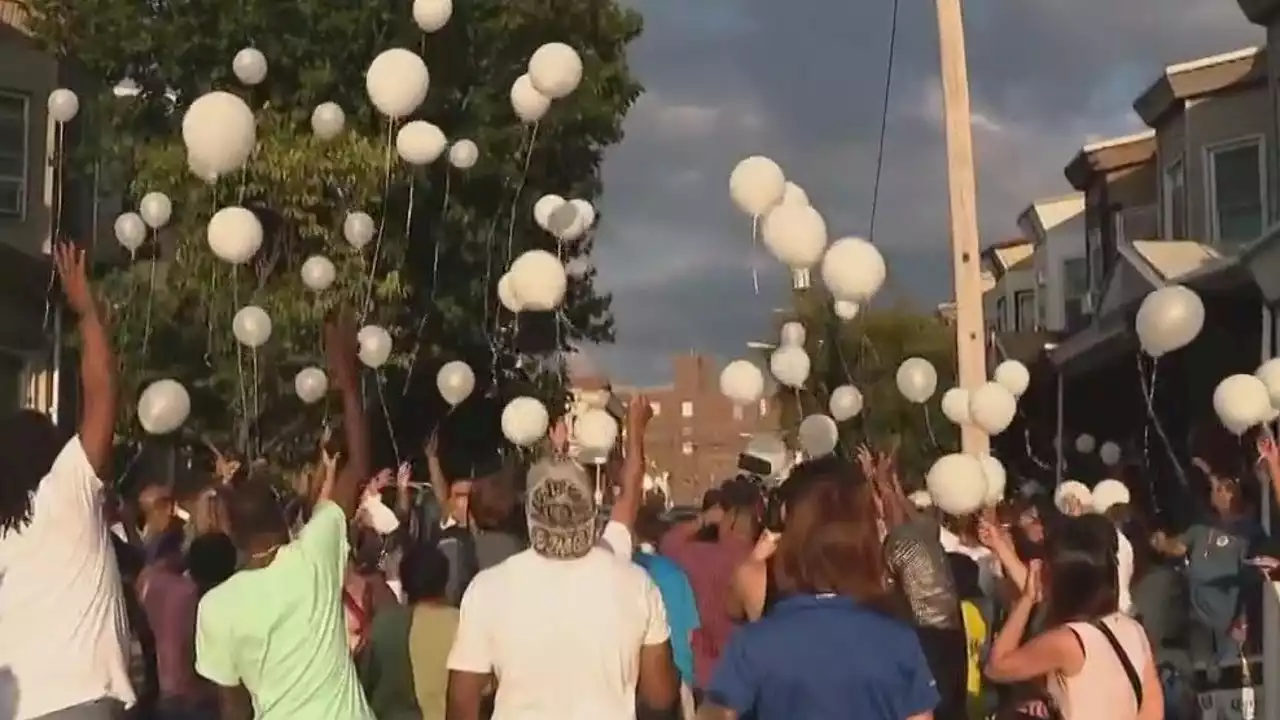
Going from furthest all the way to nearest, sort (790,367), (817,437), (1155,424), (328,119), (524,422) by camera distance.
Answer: (1155,424)
(328,119)
(524,422)
(790,367)
(817,437)

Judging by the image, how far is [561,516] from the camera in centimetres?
494

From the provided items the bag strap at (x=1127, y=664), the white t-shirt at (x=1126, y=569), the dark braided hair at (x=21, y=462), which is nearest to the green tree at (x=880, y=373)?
the white t-shirt at (x=1126, y=569)

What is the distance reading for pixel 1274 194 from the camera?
2092 cm

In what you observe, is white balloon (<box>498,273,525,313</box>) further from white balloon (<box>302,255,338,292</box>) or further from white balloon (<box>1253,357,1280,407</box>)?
white balloon (<box>1253,357,1280,407</box>)

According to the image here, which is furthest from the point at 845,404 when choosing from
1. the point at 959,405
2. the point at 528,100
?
the point at 528,100

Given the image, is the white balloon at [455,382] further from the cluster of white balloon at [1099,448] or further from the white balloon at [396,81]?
the cluster of white balloon at [1099,448]

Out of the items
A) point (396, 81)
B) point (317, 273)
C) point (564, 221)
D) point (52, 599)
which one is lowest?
point (52, 599)

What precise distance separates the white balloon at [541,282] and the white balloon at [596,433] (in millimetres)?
1029

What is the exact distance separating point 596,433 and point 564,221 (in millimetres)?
1737

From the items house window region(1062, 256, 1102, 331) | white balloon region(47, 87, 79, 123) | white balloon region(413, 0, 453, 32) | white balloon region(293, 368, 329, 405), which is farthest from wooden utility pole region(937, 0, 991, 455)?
house window region(1062, 256, 1102, 331)

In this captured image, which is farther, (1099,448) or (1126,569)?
(1099,448)

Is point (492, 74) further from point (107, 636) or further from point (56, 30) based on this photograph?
point (107, 636)

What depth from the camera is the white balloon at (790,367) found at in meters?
13.2

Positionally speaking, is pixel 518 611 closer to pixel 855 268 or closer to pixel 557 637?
pixel 557 637
